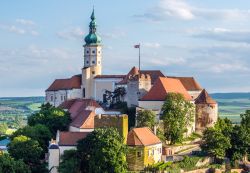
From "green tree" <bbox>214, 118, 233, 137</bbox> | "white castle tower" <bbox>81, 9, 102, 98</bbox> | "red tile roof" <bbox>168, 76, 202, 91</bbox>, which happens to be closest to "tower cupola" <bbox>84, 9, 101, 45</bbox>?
"white castle tower" <bbox>81, 9, 102, 98</bbox>

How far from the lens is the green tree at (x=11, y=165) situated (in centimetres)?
6800

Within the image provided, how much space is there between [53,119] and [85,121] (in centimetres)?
869

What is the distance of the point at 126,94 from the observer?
306 feet

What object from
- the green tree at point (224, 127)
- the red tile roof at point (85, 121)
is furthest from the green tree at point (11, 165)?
the green tree at point (224, 127)

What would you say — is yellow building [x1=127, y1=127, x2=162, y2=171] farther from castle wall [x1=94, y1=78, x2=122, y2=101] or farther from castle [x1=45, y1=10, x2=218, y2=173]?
castle wall [x1=94, y1=78, x2=122, y2=101]

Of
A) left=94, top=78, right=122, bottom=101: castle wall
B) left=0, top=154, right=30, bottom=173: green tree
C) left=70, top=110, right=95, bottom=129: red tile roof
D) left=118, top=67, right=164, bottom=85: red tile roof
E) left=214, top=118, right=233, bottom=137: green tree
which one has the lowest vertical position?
left=0, top=154, right=30, bottom=173: green tree

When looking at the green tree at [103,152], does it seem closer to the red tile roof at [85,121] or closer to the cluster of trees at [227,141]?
the red tile roof at [85,121]

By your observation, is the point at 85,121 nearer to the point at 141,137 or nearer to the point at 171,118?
the point at 141,137

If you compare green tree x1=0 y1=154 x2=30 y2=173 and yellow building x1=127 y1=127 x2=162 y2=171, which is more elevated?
yellow building x1=127 y1=127 x2=162 y2=171

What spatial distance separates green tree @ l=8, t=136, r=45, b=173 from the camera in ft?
239

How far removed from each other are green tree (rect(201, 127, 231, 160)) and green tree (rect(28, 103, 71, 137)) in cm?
1775

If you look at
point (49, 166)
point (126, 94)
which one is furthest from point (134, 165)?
point (126, 94)

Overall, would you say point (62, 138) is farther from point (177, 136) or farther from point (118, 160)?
point (177, 136)

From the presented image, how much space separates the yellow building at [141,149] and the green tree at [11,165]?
10.8 metres
